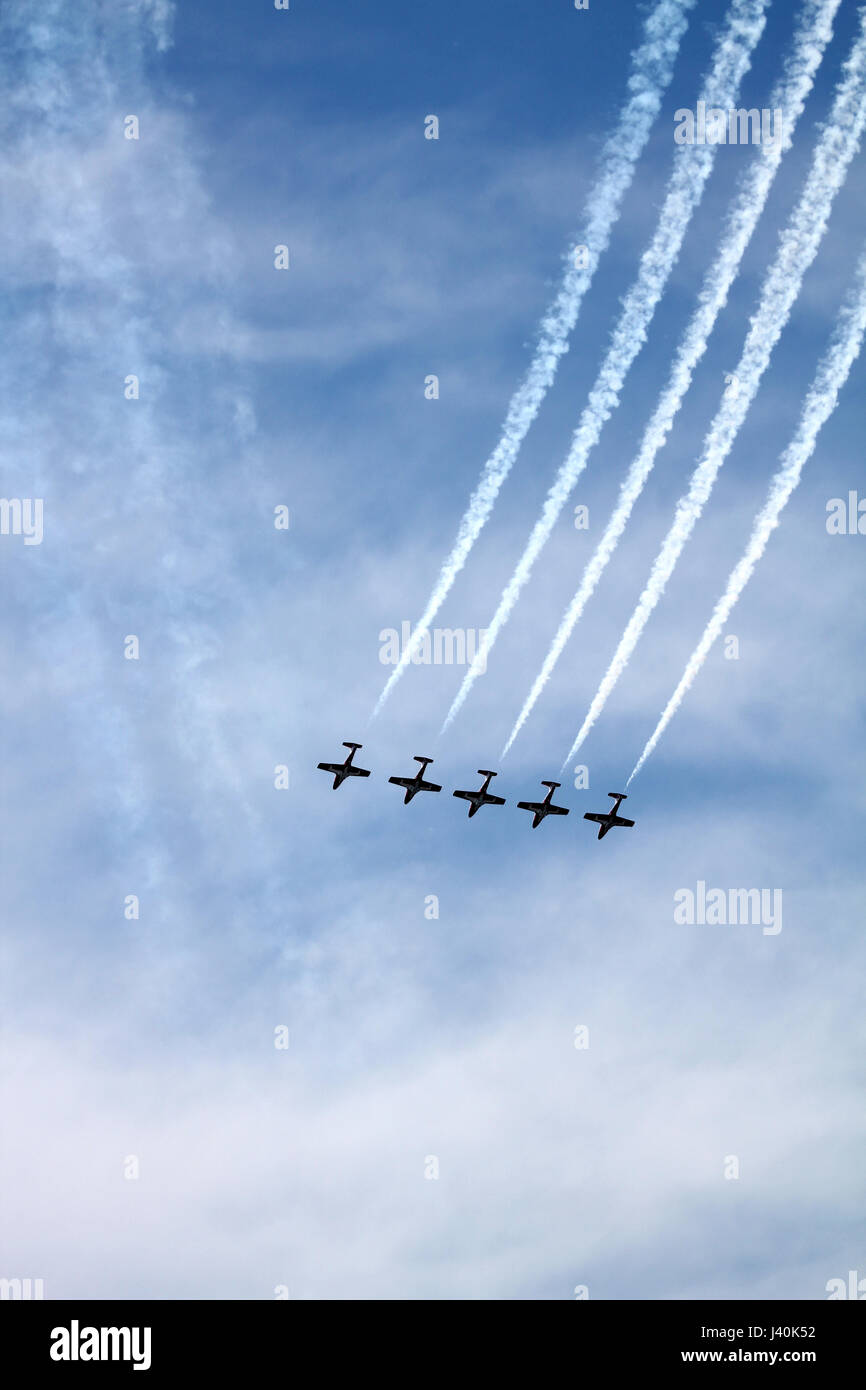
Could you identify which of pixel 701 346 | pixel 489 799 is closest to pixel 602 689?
pixel 701 346

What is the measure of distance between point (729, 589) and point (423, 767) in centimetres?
2208

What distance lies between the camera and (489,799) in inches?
2376
